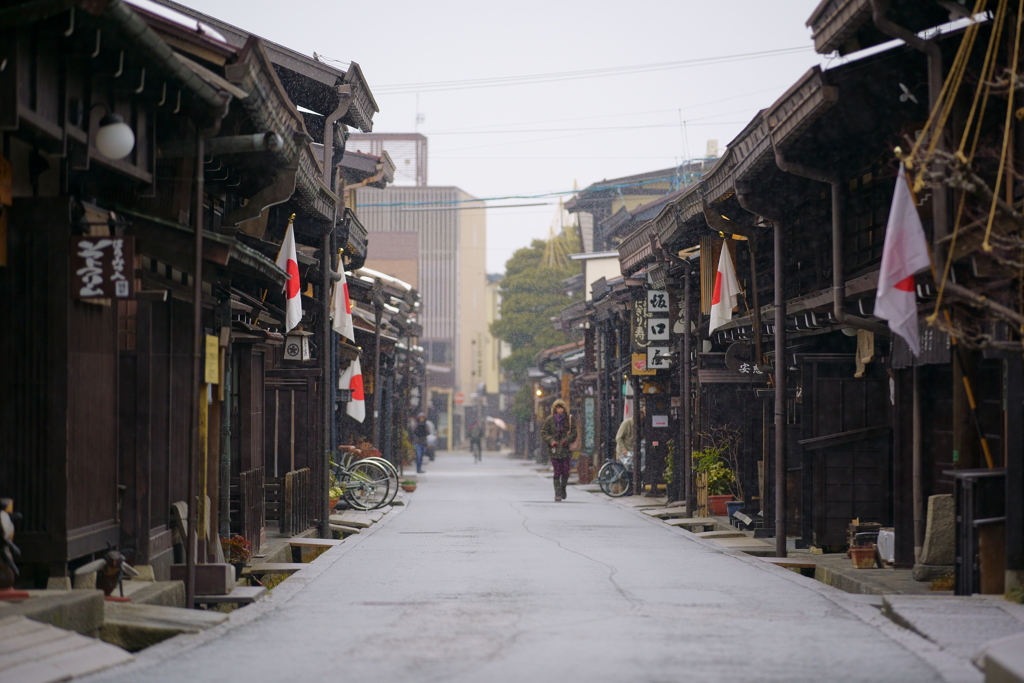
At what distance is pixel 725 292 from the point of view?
21906mm

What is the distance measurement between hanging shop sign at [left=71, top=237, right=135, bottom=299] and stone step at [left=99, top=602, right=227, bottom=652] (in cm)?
267

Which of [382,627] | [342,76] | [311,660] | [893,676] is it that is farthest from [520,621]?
[342,76]

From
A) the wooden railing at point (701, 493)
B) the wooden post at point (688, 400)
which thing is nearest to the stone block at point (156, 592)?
the wooden railing at point (701, 493)

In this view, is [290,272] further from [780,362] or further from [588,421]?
[588,421]

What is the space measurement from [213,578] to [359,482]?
14949mm

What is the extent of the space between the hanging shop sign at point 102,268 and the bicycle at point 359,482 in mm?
17076

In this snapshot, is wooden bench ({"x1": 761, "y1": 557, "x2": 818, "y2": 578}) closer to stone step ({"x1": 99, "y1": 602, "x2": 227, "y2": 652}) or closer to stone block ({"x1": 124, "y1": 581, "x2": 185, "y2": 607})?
stone block ({"x1": 124, "y1": 581, "x2": 185, "y2": 607})

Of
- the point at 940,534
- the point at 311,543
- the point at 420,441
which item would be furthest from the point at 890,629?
the point at 420,441

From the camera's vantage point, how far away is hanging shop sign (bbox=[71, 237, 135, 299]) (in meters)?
10.8

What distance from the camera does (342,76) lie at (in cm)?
2377

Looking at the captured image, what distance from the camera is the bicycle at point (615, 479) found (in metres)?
34.3

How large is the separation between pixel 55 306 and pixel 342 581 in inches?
214

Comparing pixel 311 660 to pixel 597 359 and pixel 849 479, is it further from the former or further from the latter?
pixel 597 359

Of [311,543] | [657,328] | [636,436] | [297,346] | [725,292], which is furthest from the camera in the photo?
[636,436]
